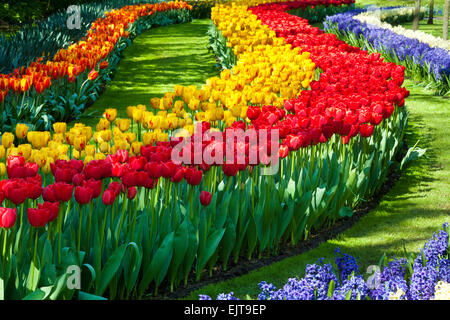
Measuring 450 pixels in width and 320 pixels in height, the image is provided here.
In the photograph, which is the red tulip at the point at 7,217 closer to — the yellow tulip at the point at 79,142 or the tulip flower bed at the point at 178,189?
the tulip flower bed at the point at 178,189

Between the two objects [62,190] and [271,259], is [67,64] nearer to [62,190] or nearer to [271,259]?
[271,259]

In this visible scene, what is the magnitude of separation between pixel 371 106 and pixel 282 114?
890 millimetres

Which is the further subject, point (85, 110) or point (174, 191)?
point (85, 110)

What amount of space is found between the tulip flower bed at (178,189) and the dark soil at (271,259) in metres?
0.07

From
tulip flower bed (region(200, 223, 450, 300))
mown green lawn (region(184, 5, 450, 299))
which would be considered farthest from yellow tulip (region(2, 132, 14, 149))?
tulip flower bed (region(200, 223, 450, 300))

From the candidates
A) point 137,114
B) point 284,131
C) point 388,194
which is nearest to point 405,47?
point 388,194

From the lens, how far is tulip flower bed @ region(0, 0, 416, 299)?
3.17 meters

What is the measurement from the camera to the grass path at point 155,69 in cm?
1015

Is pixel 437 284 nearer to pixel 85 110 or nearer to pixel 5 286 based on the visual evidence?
pixel 5 286

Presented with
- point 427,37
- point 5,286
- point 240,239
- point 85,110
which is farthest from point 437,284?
point 427,37

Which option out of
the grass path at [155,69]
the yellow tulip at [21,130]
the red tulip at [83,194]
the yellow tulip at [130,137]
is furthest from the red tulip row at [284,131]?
the grass path at [155,69]

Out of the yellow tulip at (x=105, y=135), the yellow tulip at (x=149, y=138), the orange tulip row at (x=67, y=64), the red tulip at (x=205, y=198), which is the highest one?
the orange tulip row at (x=67, y=64)
